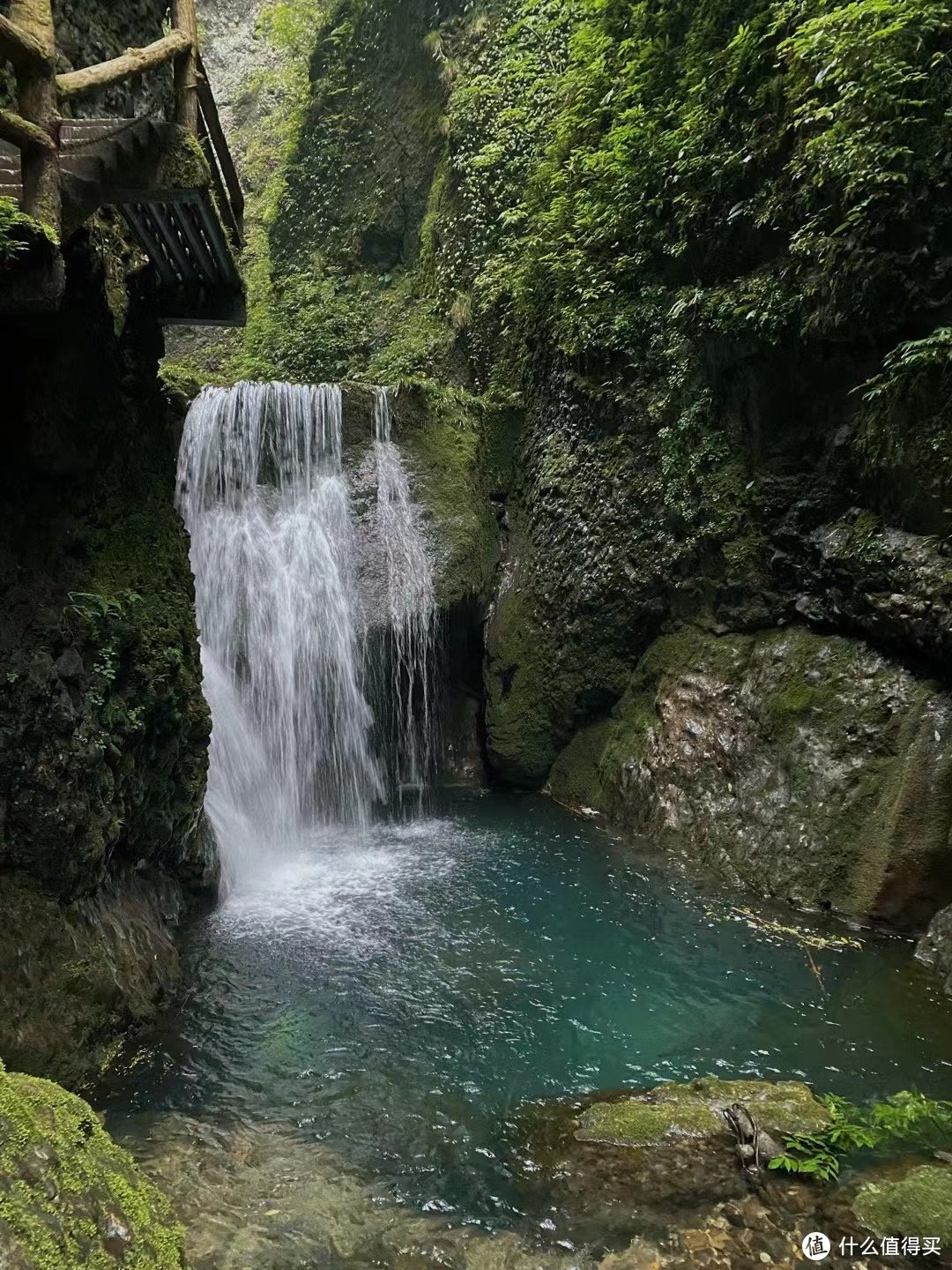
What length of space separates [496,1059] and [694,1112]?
4.09 feet

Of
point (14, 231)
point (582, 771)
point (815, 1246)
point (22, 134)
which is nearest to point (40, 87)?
point (22, 134)

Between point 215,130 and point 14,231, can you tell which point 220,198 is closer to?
point 215,130

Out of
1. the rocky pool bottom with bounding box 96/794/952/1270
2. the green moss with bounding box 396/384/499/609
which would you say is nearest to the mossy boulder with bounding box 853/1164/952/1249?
the rocky pool bottom with bounding box 96/794/952/1270

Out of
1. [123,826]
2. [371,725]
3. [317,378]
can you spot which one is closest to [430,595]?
[371,725]

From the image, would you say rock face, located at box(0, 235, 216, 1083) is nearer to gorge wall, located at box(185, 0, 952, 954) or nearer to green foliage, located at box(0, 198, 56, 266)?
green foliage, located at box(0, 198, 56, 266)

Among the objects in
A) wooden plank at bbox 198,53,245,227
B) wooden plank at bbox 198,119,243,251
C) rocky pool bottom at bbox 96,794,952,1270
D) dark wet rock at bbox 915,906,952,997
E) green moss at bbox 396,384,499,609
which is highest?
wooden plank at bbox 198,53,245,227

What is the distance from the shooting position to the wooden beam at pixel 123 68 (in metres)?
4.50

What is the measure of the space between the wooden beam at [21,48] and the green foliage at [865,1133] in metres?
6.47

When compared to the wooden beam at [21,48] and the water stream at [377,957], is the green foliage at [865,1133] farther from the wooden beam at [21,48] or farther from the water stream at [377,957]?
the wooden beam at [21,48]

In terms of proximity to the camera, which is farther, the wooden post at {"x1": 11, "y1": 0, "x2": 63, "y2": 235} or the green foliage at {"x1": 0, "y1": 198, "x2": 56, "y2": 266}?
the wooden post at {"x1": 11, "y1": 0, "x2": 63, "y2": 235}

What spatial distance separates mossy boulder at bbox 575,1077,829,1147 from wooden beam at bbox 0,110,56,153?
5821 millimetres

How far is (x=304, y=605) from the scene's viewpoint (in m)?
10.4

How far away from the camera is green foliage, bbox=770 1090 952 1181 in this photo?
3539 millimetres

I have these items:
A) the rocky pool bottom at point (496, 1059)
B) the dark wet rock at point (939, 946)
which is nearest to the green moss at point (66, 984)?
the rocky pool bottom at point (496, 1059)
